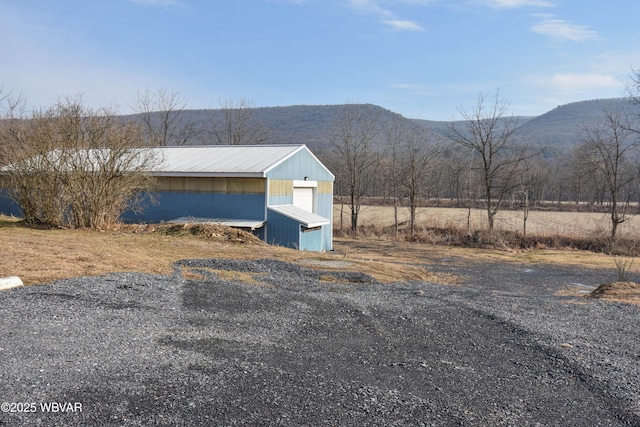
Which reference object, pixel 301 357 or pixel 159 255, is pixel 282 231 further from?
pixel 301 357

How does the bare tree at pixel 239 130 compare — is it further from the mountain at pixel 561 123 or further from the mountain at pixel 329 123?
the mountain at pixel 561 123

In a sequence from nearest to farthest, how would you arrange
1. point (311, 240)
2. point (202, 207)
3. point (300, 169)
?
point (202, 207) → point (311, 240) → point (300, 169)

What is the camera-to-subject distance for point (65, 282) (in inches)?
327

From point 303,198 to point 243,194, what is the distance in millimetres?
3920

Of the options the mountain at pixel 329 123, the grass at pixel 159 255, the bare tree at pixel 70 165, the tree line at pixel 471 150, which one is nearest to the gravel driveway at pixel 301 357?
the grass at pixel 159 255

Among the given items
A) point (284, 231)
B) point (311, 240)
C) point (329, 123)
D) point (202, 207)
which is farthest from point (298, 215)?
point (329, 123)

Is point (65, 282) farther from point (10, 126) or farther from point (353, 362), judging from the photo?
point (10, 126)

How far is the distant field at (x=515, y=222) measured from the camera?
1128 inches

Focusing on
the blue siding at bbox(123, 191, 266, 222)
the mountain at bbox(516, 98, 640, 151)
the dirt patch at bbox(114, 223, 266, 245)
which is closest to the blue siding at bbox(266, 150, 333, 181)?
the blue siding at bbox(123, 191, 266, 222)

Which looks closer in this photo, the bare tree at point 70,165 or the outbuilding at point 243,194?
the bare tree at point 70,165

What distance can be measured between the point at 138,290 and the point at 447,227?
79.1ft

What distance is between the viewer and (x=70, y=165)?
54.2 ft

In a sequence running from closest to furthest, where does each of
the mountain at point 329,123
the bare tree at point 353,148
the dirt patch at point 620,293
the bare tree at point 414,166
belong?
the dirt patch at point 620,293
the bare tree at point 414,166
the bare tree at point 353,148
the mountain at point 329,123

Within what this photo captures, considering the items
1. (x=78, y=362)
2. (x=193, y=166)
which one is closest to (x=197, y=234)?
(x=193, y=166)
